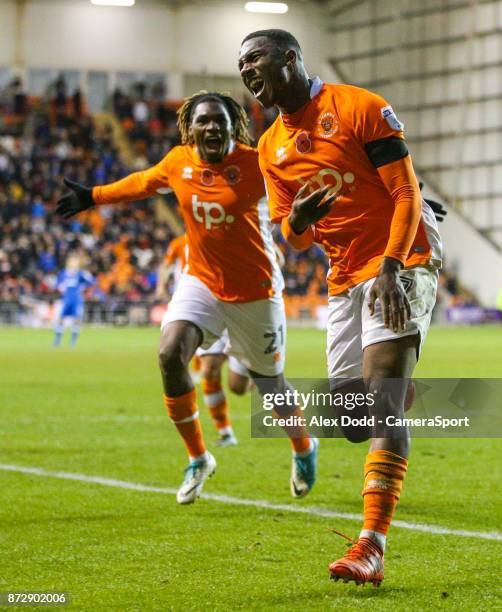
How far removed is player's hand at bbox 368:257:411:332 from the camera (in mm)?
4734

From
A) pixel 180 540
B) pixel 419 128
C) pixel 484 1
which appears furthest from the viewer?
pixel 419 128

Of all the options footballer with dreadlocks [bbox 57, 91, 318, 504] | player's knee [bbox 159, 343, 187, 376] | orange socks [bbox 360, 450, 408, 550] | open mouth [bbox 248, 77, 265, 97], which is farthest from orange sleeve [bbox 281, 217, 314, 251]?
footballer with dreadlocks [bbox 57, 91, 318, 504]

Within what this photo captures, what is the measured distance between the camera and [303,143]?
5273 millimetres

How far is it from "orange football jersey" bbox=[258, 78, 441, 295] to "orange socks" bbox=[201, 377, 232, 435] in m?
4.59

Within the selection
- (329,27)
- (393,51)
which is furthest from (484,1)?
(329,27)

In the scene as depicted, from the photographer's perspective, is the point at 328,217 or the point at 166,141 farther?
the point at 166,141

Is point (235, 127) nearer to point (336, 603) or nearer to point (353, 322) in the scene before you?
point (353, 322)

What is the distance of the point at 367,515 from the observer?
4609mm

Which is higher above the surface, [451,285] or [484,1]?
[484,1]

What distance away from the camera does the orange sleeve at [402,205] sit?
482 centimetres

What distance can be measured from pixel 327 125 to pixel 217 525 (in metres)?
2.19

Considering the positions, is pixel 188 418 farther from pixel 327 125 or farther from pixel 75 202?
pixel 327 125

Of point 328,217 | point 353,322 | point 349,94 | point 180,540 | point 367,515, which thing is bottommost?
point 180,540

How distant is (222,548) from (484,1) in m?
39.1
